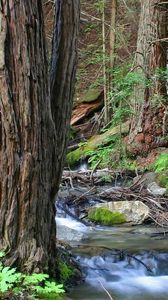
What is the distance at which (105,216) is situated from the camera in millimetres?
8680

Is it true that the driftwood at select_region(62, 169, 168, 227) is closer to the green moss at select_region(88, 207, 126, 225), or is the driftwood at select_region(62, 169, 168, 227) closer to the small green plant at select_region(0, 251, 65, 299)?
the green moss at select_region(88, 207, 126, 225)

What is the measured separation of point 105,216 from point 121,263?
99.0 inches

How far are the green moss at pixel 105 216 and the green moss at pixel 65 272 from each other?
11.5ft

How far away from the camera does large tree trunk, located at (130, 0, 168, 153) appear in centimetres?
1237

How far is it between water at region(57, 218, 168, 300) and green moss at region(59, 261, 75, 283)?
0.14 meters

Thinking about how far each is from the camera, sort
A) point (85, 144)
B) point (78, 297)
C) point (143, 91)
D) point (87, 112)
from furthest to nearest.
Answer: point (87, 112) → point (85, 144) → point (143, 91) → point (78, 297)

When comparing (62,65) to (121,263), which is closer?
(62,65)

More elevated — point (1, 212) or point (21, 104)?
point (21, 104)

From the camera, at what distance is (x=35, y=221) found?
4363 mm

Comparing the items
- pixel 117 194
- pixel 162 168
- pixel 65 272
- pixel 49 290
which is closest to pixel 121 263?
pixel 65 272

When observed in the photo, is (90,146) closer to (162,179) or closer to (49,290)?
(162,179)

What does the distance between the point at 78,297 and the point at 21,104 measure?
192 centimetres

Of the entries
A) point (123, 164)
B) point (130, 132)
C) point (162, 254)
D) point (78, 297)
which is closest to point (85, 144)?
point (130, 132)

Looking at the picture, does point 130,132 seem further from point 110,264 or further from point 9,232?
point 9,232
